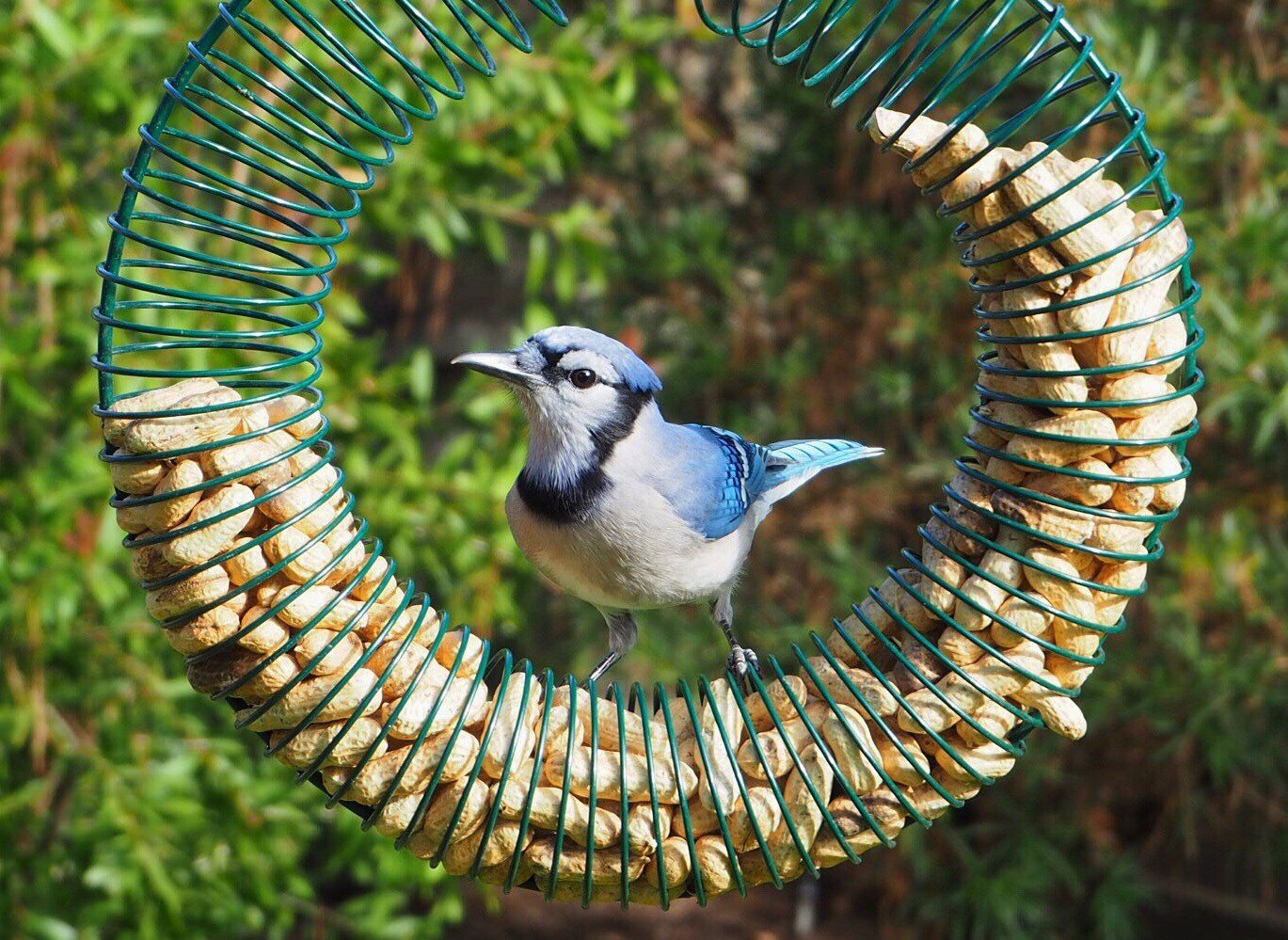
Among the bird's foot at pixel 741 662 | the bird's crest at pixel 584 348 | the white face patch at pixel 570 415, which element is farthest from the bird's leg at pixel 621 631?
the bird's crest at pixel 584 348

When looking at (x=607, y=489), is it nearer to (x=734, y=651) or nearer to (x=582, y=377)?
(x=582, y=377)

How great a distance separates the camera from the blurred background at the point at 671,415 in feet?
9.39

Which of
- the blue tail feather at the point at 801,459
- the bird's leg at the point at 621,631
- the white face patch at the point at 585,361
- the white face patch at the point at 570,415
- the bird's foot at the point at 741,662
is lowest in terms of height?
the bird's leg at the point at 621,631

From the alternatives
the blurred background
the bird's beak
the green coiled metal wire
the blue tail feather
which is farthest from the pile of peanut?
the blurred background

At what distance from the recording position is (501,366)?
1965 mm

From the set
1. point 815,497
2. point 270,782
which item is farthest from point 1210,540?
point 270,782

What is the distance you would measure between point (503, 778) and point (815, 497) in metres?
2.73

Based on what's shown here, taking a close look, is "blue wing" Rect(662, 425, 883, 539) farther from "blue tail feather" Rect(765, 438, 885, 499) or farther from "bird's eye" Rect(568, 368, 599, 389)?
"bird's eye" Rect(568, 368, 599, 389)

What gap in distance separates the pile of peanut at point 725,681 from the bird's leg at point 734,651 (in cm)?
15

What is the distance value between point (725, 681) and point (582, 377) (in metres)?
0.52

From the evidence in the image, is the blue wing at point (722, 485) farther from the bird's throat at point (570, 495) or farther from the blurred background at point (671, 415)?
the blurred background at point (671, 415)

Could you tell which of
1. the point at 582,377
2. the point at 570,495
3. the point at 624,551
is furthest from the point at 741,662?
the point at 582,377

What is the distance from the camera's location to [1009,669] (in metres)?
1.69

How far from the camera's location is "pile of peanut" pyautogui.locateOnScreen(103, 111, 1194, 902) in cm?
162
